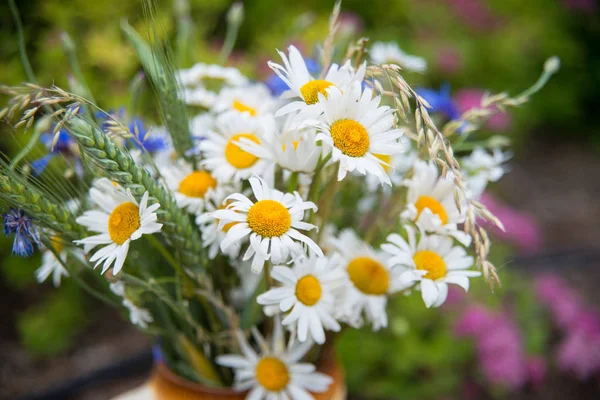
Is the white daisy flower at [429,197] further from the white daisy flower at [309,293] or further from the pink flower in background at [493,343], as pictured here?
the pink flower in background at [493,343]

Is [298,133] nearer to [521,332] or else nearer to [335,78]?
[335,78]

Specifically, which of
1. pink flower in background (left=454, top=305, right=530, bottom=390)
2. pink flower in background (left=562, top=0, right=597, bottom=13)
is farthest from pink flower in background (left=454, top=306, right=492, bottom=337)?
pink flower in background (left=562, top=0, right=597, bottom=13)

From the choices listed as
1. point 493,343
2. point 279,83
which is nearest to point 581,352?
point 493,343

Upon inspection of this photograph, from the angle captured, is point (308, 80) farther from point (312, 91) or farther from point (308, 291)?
point (308, 291)

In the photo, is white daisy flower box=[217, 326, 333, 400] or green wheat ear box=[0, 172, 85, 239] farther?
white daisy flower box=[217, 326, 333, 400]

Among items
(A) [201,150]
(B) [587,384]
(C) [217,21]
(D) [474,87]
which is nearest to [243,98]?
(A) [201,150]

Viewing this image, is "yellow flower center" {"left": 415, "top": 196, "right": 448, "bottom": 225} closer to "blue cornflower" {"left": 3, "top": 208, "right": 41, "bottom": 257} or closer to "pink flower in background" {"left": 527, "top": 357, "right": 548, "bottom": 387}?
"blue cornflower" {"left": 3, "top": 208, "right": 41, "bottom": 257}
